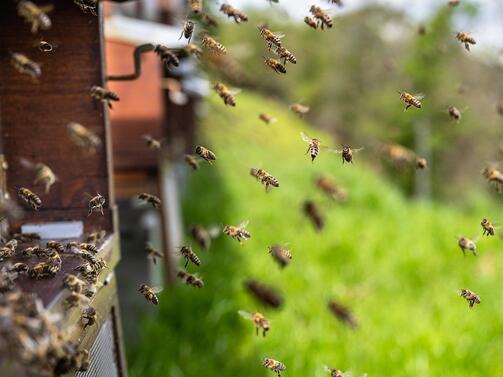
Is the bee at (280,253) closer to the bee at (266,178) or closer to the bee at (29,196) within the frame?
the bee at (266,178)

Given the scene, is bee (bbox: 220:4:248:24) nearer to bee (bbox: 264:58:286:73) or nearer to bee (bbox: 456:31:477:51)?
bee (bbox: 264:58:286:73)

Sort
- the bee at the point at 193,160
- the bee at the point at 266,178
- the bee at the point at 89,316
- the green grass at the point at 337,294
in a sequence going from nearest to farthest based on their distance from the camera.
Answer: the bee at the point at 89,316 < the bee at the point at 266,178 < the bee at the point at 193,160 < the green grass at the point at 337,294

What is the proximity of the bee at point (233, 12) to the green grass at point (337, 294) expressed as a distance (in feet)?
9.16

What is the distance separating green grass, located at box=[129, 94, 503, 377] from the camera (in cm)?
587

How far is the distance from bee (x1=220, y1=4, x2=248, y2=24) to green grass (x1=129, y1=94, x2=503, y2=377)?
2.79m

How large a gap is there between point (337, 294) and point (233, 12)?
539 centimetres

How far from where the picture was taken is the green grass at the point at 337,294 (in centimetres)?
587

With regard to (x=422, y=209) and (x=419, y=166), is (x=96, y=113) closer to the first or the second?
(x=419, y=166)

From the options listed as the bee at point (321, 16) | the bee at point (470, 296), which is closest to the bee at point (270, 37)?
the bee at point (321, 16)

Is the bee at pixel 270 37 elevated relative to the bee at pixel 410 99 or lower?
elevated

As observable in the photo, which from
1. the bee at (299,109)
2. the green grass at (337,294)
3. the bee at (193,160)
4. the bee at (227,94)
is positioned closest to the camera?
the bee at (227,94)

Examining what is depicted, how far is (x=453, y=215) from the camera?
13422 millimetres

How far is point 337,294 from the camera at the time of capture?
8.15m

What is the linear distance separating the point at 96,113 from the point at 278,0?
2.81 ft
